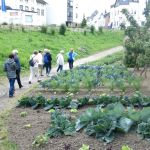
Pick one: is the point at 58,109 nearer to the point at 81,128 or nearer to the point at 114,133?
the point at 81,128

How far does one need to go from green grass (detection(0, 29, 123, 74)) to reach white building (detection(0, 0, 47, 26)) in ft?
57.4

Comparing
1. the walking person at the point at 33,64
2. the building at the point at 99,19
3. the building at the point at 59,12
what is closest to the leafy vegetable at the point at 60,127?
the walking person at the point at 33,64

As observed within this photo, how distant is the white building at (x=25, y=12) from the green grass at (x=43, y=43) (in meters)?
17.5

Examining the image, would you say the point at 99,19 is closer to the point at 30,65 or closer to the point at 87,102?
the point at 30,65

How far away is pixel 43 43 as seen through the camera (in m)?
42.7

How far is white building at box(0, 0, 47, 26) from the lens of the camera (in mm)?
74812

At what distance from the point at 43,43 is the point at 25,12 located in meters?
37.1

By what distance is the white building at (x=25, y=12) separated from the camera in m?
74.8

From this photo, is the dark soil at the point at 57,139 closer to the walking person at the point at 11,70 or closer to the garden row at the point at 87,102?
the garden row at the point at 87,102

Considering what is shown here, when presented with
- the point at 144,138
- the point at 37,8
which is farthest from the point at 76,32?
the point at 144,138

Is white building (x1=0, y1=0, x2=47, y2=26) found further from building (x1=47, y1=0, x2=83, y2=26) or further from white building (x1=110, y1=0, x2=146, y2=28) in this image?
white building (x1=110, y1=0, x2=146, y2=28)

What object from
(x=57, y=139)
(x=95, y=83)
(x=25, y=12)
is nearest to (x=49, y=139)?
(x=57, y=139)

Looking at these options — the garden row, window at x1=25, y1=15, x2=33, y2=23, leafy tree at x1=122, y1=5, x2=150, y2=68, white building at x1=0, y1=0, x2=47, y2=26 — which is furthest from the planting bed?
window at x1=25, y1=15, x2=33, y2=23

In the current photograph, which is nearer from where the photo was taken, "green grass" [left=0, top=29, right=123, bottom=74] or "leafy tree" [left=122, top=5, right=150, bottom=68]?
"leafy tree" [left=122, top=5, right=150, bottom=68]
